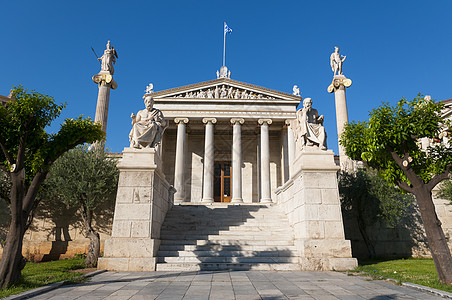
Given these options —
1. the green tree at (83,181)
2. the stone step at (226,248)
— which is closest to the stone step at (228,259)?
the stone step at (226,248)

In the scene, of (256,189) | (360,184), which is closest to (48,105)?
(360,184)

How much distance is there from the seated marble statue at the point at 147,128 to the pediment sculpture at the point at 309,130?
5094mm

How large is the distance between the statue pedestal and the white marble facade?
41.0 feet

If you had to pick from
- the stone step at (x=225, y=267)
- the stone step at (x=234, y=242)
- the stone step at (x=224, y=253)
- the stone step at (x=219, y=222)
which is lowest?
the stone step at (x=225, y=267)

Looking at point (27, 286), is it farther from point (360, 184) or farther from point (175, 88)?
point (175, 88)

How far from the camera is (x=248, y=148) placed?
2900 centimetres

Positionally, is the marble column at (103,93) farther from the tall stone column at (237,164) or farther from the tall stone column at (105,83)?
the tall stone column at (237,164)

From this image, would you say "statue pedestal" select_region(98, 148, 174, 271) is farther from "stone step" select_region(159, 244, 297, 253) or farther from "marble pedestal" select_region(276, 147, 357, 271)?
"marble pedestal" select_region(276, 147, 357, 271)

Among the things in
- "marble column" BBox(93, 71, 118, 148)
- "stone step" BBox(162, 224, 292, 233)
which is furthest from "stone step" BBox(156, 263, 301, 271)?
"marble column" BBox(93, 71, 118, 148)

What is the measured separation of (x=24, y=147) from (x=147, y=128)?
4.28 meters

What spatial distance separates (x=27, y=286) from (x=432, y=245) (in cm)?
866

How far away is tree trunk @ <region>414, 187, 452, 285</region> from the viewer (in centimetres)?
625

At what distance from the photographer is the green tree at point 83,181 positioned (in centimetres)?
1492

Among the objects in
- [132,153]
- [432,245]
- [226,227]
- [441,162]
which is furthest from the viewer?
[226,227]
